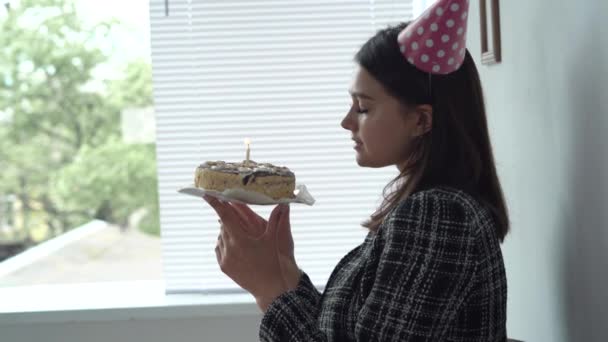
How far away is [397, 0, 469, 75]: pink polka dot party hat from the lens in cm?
115

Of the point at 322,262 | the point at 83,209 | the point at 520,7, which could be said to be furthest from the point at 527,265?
the point at 83,209

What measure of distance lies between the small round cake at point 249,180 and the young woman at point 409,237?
37 millimetres

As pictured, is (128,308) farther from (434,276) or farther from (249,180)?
(434,276)

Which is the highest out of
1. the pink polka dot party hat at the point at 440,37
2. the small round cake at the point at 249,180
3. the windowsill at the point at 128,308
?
the pink polka dot party hat at the point at 440,37

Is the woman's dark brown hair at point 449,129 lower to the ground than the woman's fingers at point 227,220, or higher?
higher

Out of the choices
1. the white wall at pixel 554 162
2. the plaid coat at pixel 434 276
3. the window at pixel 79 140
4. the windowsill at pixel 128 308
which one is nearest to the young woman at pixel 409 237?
the plaid coat at pixel 434 276

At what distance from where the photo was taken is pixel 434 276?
1060mm

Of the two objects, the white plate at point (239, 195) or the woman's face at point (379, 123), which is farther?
the white plate at point (239, 195)

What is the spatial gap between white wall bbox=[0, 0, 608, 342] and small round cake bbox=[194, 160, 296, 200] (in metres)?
0.47

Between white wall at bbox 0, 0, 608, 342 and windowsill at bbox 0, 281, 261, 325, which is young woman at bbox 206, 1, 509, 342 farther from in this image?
windowsill at bbox 0, 281, 261, 325

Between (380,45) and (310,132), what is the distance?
46.0 inches

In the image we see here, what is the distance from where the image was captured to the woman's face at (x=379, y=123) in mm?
1212

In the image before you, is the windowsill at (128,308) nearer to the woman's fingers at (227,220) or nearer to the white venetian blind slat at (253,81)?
the white venetian blind slat at (253,81)

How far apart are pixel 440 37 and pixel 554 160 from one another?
33 cm
